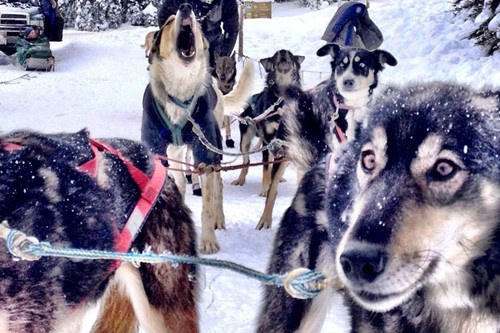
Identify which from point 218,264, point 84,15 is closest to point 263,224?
point 218,264

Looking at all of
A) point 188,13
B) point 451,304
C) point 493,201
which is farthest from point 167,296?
point 188,13

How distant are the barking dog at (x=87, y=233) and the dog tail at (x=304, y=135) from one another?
19.0 inches

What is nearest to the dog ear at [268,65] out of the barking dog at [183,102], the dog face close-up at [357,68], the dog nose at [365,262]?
the dog face close-up at [357,68]

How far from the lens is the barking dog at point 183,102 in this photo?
461 centimetres

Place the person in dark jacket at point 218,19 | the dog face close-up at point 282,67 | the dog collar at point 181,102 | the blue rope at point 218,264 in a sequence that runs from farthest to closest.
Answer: the person in dark jacket at point 218,19, the dog face close-up at point 282,67, the dog collar at point 181,102, the blue rope at point 218,264

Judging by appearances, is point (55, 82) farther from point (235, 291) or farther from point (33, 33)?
point (235, 291)

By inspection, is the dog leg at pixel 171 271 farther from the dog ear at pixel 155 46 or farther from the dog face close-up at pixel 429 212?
the dog ear at pixel 155 46

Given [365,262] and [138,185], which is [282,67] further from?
[365,262]

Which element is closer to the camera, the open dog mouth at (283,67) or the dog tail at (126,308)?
the dog tail at (126,308)

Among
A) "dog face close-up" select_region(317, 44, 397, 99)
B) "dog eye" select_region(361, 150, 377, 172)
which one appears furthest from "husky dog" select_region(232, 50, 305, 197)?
"dog eye" select_region(361, 150, 377, 172)

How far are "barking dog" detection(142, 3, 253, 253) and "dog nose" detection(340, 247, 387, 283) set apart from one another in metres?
3.11

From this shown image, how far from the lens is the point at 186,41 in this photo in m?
4.83

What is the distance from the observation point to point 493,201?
1493 mm

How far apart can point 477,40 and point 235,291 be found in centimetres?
763
